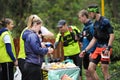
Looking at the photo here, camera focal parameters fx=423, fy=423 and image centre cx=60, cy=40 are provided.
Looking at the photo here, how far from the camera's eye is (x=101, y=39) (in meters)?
9.48

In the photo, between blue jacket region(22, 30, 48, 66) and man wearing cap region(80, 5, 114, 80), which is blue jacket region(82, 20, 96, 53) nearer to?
man wearing cap region(80, 5, 114, 80)

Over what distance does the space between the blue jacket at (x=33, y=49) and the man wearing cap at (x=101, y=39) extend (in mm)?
1765

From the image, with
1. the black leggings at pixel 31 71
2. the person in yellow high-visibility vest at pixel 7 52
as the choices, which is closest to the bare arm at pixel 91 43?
the person in yellow high-visibility vest at pixel 7 52

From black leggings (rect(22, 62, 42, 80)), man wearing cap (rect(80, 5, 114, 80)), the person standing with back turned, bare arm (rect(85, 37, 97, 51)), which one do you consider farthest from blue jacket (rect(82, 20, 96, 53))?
black leggings (rect(22, 62, 42, 80))

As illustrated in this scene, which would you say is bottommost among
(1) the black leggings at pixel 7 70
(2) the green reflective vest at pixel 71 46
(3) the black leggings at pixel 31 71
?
(1) the black leggings at pixel 7 70

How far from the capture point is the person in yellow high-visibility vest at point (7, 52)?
9.41 metres

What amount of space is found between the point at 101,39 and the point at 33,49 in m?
2.09

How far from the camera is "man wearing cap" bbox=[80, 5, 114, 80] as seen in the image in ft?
30.4

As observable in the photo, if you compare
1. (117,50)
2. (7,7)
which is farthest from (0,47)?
(7,7)

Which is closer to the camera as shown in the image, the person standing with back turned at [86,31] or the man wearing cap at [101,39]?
the man wearing cap at [101,39]

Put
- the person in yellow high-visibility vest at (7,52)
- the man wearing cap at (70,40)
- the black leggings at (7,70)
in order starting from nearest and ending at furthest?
the person in yellow high-visibility vest at (7,52) < the black leggings at (7,70) < the man wearing cap at (70,40)

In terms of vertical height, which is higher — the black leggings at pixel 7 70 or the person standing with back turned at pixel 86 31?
the person standing with back turned at pixel 86 31

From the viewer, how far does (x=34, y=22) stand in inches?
320

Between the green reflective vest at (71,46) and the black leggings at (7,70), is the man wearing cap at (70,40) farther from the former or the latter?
the black leggings at (7,70)
